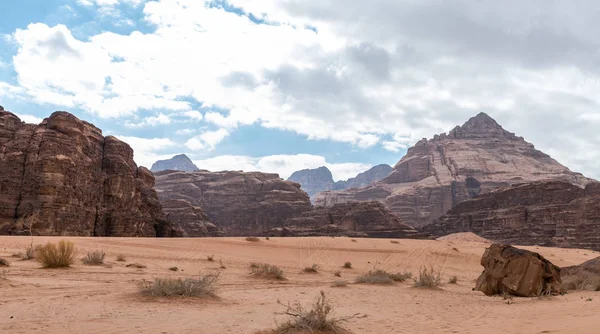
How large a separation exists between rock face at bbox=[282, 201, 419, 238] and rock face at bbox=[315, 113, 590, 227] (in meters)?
44.0

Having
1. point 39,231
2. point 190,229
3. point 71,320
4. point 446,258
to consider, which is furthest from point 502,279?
point 190,229

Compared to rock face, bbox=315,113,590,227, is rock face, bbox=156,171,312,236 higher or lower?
lower

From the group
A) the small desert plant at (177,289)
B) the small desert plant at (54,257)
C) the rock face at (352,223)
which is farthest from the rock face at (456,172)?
the small desert plant at (177,289)

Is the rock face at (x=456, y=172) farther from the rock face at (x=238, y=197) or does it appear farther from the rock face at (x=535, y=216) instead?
the rock face at (x=238, y=197)

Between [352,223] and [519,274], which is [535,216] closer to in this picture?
[352,223]

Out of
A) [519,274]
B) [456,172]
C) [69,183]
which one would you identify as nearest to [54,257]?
[519,274]

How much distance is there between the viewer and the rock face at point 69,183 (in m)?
40.5

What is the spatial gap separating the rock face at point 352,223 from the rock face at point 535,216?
18.6 meters

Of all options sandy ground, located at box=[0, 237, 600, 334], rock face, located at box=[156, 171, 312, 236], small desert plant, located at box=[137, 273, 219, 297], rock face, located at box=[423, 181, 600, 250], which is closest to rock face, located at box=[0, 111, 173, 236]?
sandy ground, located at box=[0, 237, 600, 334]

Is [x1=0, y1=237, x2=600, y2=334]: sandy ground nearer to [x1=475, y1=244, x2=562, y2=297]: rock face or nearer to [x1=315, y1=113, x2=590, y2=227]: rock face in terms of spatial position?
[x1=475, y1=244, x2=562, y2=297]: rock face

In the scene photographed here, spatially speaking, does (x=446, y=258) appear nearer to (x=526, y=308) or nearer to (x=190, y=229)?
(x=526, y=308)

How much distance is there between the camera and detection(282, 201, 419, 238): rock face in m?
81.1

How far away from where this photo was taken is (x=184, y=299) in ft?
28.2

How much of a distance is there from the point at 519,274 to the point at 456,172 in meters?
146
